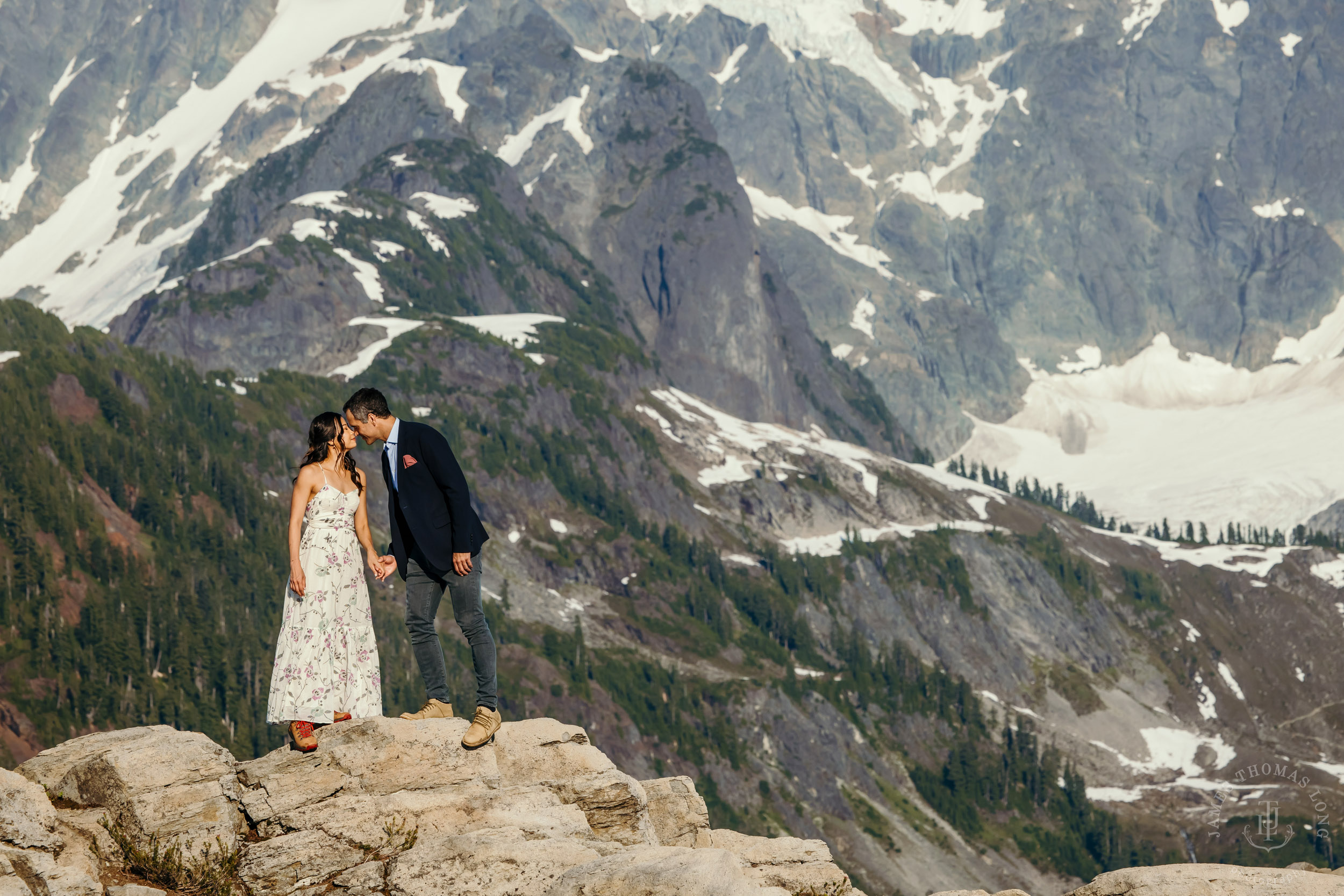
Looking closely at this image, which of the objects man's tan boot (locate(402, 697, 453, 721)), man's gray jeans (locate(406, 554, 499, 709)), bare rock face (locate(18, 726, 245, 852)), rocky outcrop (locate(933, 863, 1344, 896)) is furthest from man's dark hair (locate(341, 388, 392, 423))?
rocky outcrop (locate(933, 863, 1344, 896))

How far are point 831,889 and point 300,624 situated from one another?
1225 cm

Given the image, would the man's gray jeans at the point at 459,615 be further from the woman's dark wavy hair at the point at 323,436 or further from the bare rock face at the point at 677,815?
the bare rock face at the point at 677,815

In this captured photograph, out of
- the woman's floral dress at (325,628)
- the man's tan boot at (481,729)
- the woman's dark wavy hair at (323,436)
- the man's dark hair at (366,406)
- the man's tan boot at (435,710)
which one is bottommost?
the man's tan boot at (481,729)

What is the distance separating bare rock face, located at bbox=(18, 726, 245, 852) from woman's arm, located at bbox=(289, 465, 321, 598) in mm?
4066

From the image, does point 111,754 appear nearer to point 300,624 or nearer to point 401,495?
point 300,624

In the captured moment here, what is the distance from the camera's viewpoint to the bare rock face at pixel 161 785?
31.2 metres

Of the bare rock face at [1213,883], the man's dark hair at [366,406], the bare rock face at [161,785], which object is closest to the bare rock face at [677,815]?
the bare rock face at [1213,883]

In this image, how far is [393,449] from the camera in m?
32.5

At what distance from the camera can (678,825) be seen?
38188 millimetres

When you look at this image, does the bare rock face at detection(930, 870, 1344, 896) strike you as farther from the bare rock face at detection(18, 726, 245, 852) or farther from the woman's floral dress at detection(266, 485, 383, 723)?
the bare rock face at detection(18, 726, 245, 852)

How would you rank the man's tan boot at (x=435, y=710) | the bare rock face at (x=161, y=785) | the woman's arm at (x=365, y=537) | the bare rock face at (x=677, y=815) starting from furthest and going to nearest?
1. the bare rock face at (x=677, y=815)
2. the man's tan boot at (x=435, y=710)
3. the woman's arm at (x=365, y=537)
4. the bare rock face at (x=161, y=785)

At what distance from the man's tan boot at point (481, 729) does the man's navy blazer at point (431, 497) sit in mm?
3241

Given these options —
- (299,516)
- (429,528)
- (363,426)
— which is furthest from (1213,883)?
(299,516)

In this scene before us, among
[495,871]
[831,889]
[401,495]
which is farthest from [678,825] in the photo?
[401,495]
